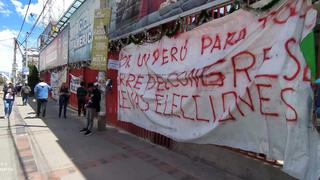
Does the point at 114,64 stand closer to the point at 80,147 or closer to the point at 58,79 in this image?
the point at 80,147

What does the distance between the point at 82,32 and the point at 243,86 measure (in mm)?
14583

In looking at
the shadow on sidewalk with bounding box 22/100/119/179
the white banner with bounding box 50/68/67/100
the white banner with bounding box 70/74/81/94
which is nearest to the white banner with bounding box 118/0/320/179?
the shadow on sidewalk with bounding box 22/100/119/179

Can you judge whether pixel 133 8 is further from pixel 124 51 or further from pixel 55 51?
pixel 55 51

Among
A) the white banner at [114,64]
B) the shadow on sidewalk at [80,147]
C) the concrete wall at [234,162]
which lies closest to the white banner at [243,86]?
the concrete wall at [234,162]

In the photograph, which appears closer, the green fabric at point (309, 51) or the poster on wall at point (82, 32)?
the green fabric at point (309, 51)

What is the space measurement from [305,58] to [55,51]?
27649 mm

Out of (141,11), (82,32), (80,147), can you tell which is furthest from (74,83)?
(80,147)

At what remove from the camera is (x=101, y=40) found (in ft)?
42.5

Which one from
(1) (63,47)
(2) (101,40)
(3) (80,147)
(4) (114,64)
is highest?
(1) (63,47)

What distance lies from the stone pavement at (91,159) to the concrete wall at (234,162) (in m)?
0.14

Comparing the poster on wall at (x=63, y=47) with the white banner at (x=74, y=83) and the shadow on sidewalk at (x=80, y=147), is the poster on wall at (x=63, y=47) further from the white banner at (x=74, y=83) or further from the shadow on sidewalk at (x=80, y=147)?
the shadow on sidewalk at (x=80, y=147)

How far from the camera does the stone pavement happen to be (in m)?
7.41

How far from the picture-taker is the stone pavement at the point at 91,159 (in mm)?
7406

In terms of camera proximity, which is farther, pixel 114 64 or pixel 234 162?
pixel 114 64
